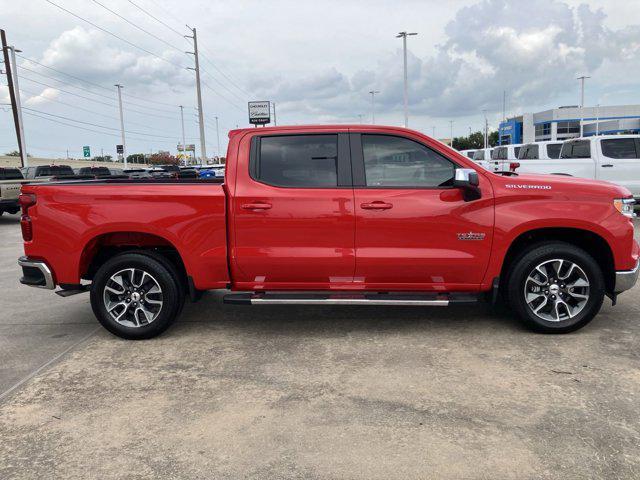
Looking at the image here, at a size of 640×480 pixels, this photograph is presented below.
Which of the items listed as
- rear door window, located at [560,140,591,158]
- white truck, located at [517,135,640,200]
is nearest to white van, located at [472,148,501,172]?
rear door window, located at [560,140,591,158]

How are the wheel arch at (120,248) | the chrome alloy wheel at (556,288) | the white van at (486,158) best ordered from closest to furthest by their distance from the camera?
the chrome alloy wheel at (556,288), the wheel arch at (120,248), the white van at (486,158)

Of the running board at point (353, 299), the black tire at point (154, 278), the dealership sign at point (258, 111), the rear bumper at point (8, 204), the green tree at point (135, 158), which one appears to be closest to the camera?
the running board at point (353, 299)

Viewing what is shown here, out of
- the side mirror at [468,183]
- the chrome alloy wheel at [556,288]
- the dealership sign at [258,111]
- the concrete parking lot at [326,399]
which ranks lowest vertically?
the concrete parking lot at [326,399]

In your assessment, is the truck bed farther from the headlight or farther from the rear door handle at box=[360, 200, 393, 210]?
the headlight

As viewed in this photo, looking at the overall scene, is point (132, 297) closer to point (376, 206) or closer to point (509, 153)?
point (376, 206)

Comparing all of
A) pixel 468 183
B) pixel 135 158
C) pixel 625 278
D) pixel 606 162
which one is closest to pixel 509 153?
pixel 606 162

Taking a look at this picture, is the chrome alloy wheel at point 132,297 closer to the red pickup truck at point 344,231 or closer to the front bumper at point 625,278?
the red pickup truck at point 344,231

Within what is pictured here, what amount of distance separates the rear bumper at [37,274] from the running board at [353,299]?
1.74 meters

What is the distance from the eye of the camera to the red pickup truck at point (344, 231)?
471 cm

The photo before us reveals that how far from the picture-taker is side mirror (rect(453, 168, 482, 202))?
4469 millimetres

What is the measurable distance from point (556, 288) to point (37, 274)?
4.89m

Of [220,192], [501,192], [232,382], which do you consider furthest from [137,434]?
[501,192]

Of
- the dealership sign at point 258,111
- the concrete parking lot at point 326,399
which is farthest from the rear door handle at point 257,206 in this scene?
the dealership sign at point 258,111

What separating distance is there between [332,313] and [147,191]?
232 cm
